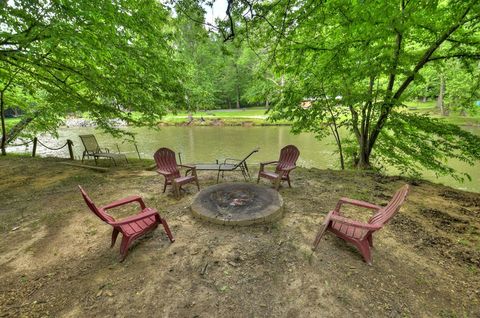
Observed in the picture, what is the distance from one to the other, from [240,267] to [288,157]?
3.25 meters

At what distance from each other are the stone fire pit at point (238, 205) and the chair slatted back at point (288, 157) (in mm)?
1173

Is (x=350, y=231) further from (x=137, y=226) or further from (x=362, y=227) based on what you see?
(x=137, y=226)

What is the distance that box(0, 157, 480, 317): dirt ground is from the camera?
2.03 meters

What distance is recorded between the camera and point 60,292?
2.22 metres

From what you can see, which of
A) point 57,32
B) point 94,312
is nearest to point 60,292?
point 94,312

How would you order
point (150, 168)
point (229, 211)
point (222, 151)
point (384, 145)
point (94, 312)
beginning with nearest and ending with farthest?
point (94, 312) < point (229, 211) < point (384, 145) < point (150, 168) < point (222, 151)

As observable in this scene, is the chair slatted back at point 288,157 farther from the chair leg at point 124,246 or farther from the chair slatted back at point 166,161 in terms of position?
the chair leg at point 124,246

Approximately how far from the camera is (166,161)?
496cm

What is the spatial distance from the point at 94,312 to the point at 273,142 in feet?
42.9

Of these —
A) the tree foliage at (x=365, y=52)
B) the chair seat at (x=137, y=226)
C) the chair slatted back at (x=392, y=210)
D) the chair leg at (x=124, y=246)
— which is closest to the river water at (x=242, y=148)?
the tree foliage at (x=365, y=52)

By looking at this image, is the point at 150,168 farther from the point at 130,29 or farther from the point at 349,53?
the point at 349,53

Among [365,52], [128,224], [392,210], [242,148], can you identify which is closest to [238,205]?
[128,224]

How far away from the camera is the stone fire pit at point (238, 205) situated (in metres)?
3.30

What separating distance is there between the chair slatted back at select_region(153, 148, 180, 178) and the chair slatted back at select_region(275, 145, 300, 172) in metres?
2.43
